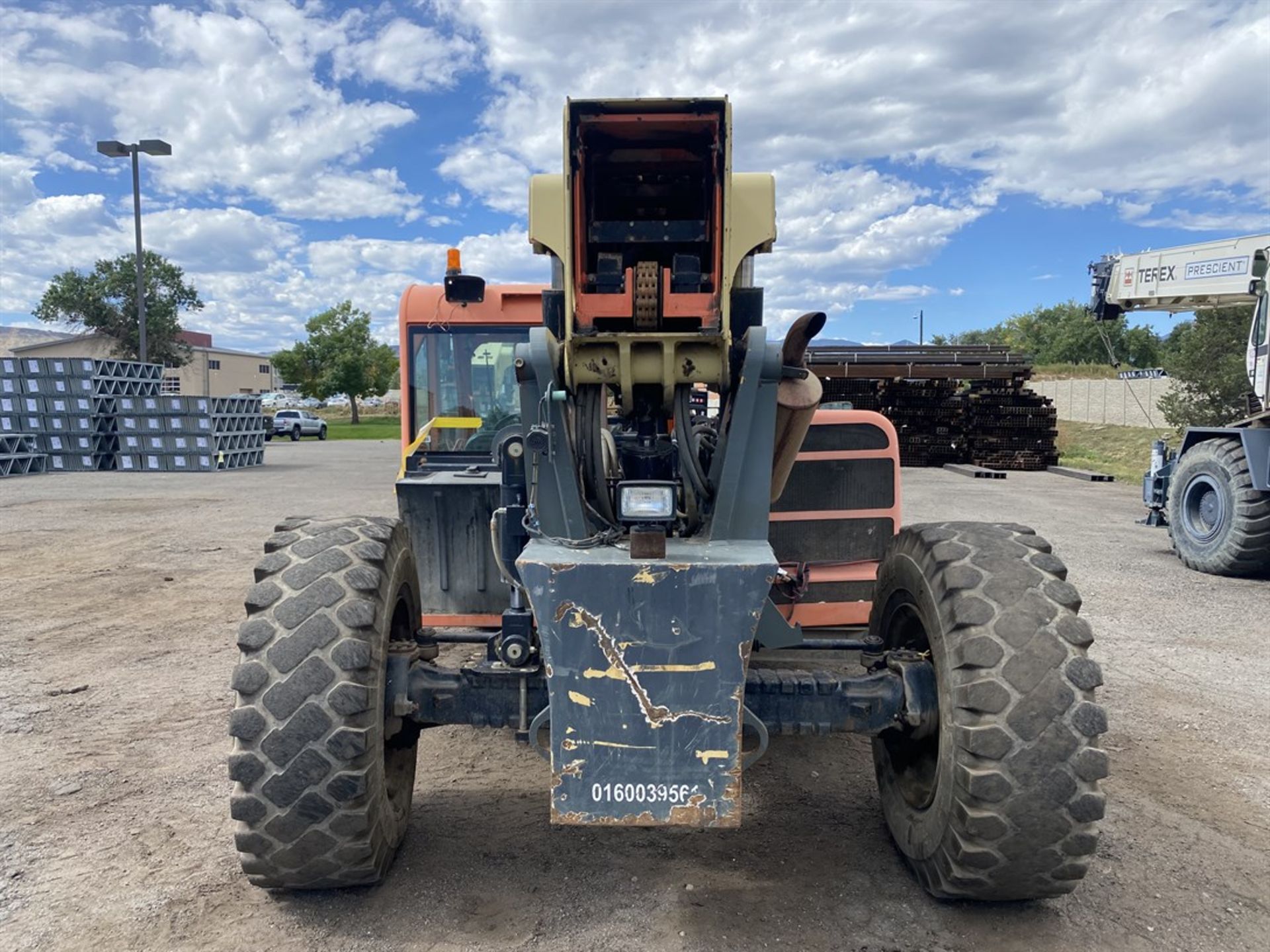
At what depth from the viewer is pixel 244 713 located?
9.62 feet

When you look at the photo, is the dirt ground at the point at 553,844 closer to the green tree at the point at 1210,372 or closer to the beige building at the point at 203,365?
the green tree at the point at 1210,372

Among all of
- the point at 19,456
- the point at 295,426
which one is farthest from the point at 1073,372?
the point at 19,456

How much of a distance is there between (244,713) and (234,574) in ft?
23.0

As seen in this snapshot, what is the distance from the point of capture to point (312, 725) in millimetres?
2916

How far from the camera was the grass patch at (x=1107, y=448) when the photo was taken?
913 inches

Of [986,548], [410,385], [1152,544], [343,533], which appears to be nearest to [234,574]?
[410,385]

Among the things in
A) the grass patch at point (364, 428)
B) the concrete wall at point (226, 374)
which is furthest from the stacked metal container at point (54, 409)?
the concrete wall at point (226, 374)

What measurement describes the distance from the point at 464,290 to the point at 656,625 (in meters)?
4.08

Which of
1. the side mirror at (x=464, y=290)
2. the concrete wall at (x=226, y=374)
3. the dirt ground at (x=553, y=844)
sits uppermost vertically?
the concrete wall at (x=226, y=374)

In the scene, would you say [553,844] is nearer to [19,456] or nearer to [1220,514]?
[1220,514]

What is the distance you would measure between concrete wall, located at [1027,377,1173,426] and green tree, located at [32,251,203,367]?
43.4m

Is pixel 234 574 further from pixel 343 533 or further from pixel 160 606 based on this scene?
pixel 343 533

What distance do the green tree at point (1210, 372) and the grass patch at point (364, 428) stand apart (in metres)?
27.4

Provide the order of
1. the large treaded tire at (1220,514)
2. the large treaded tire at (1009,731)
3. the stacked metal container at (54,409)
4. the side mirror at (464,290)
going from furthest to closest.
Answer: the stacked metal container at (54,409)
the large treaded tire at (1220,514)
the side mirror at (464,290)
the large treaded tire at (1009,731)
